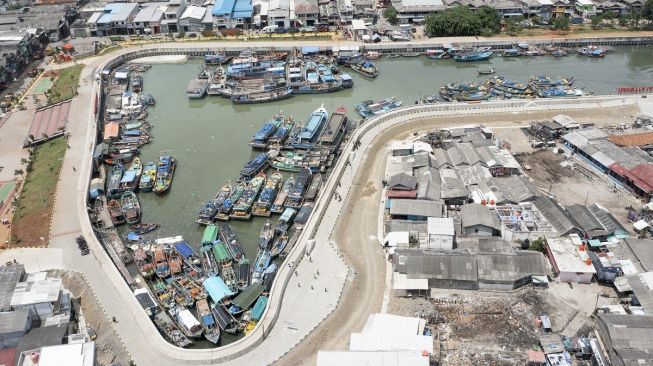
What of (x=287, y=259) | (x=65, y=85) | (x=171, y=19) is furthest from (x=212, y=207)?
(x=171, y=19)

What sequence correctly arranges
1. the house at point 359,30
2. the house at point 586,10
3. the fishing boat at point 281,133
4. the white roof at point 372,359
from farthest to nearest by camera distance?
the house at point 586,10 → the house at point 359,30 → the fishing boat at point 281,133 → the white roof at point 372,359

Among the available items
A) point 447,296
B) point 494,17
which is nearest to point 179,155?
point 447,296

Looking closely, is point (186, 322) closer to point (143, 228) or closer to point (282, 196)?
point (143, 228)

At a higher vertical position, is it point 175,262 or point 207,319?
point 175,262

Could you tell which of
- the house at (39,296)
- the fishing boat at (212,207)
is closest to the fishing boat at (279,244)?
the fishing boat at (212,207)

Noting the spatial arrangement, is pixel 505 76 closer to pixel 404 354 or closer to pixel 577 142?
pixel 577 142

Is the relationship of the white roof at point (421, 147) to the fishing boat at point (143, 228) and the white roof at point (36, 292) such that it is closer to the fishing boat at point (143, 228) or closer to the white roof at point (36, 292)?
the fishing boat at point (143, 228)
